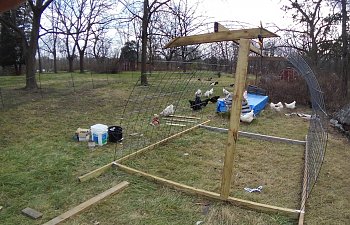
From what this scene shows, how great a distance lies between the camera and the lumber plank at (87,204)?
107 inches

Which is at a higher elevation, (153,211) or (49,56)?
(49,56)

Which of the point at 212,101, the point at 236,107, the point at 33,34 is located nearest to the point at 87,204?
the point at 236,107

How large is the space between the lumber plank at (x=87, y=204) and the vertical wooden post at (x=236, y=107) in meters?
1.20

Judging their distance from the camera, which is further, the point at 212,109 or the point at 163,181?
the point at 212,109

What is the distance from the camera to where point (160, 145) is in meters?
5.09

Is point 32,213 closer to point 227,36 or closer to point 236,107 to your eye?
point 236,107

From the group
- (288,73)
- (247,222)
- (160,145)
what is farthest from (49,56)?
Answer: (247,222)

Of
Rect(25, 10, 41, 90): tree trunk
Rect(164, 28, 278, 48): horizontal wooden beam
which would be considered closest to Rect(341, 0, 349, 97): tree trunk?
Rect(164, 28, 278, 48): horizontal wooden beam

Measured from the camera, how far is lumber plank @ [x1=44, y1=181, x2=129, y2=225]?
2.72 m

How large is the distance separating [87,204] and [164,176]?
1165 mm

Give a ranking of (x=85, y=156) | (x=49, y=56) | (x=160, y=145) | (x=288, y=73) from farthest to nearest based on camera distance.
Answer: (x=49, y=56), (x=288, y=73), (x=160, y=145), (x=85, y=156)

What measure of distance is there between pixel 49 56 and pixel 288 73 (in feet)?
123

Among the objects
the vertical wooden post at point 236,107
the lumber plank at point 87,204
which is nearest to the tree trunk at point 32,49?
the lumber plank at point 87,204

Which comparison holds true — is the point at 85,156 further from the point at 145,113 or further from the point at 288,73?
the point at 288,73
